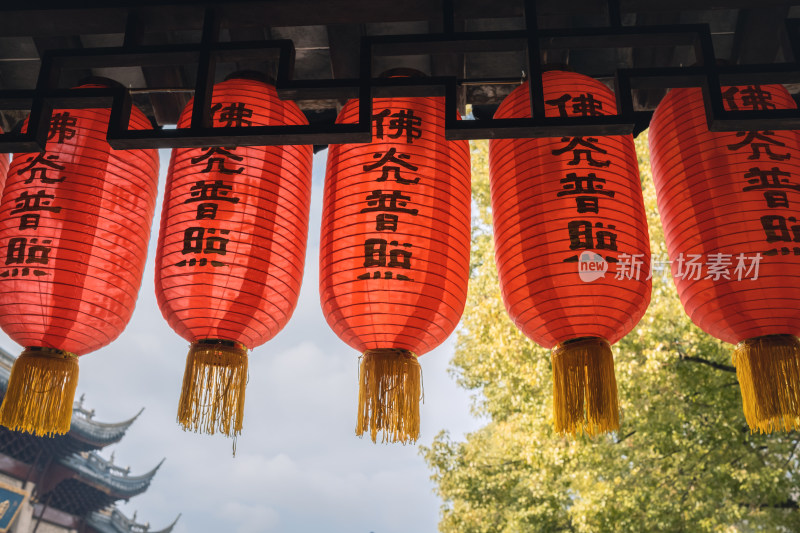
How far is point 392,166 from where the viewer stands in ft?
7.07

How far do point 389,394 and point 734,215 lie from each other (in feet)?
4.16

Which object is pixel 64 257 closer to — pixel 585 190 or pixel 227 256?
pixel 227 256

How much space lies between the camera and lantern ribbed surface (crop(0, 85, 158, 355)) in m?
2.08

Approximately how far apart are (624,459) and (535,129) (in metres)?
6.53

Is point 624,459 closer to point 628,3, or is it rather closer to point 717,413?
point 717,413

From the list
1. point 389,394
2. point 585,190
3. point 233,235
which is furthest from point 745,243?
point 233,235

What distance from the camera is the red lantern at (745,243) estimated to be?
1.94 meters

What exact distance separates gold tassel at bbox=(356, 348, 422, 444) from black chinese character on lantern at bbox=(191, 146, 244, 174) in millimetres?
800

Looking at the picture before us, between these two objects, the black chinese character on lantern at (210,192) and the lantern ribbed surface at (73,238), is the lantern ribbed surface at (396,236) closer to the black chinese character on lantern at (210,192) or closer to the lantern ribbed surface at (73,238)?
the black chinese character on lantern at (210,192)

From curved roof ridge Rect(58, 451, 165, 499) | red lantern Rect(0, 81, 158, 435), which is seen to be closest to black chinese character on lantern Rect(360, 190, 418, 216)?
red lantern Rect(0, 81, 158, 435)

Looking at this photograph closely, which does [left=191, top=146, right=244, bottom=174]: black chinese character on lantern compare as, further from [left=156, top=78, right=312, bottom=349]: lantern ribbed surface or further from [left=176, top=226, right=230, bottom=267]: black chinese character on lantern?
[left=176, top=226, right=230, bottom=267]: black chinese character on lantern

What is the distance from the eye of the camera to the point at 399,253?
6.64ft

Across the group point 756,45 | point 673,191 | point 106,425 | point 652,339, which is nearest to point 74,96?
point 673,191

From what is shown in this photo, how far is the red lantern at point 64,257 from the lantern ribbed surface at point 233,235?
0.58ft
